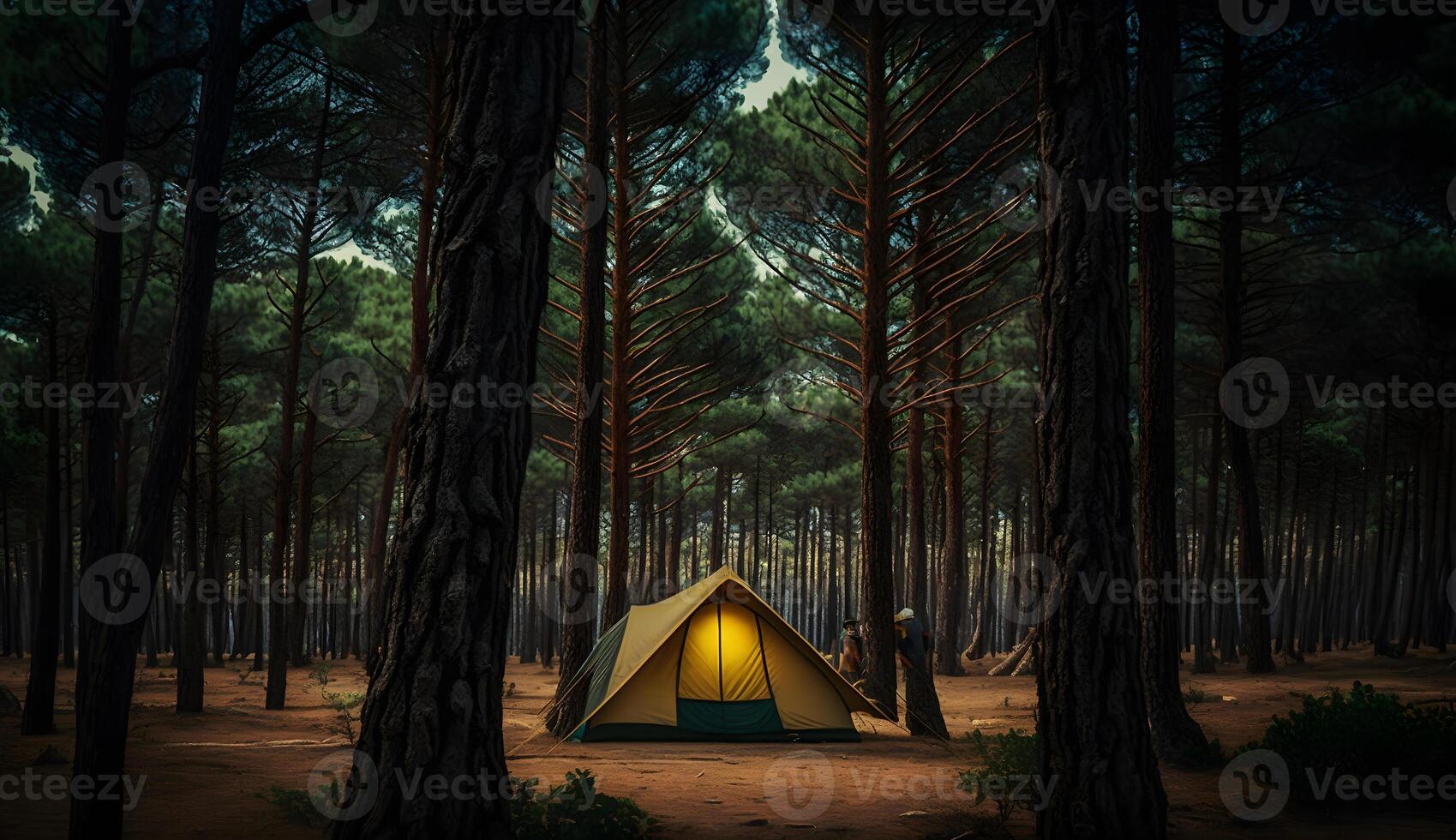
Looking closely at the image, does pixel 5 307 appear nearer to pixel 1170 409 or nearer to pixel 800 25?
pixel 800 25

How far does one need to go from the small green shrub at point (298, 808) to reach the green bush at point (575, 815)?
1.33 meters

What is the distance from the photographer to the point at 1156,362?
1020 centimetres

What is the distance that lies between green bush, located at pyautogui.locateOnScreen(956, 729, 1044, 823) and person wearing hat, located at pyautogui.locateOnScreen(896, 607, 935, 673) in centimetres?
419

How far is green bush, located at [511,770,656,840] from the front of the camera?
588cm

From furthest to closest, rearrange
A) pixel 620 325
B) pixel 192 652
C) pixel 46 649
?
pixel 620 325
pixel 192 652
pixel 46 649

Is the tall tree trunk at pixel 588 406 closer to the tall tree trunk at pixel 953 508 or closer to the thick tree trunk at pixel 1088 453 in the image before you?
the thick tree trunk at pixel 1088 453

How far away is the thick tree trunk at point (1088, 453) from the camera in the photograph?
18.9ft

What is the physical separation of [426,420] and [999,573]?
74.6 m

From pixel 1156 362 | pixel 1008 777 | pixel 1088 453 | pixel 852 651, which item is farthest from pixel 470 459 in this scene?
pixel 852 651

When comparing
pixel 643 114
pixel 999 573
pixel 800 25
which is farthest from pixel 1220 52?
pixel 999 573

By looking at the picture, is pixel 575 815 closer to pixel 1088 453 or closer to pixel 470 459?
pixel 470 459

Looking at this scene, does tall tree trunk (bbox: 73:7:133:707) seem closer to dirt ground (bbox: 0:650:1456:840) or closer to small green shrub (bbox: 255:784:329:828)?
dirt ground (bbox: 0:650:1456:840)

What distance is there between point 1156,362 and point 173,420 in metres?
8.62

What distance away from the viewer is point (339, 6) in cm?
1557
